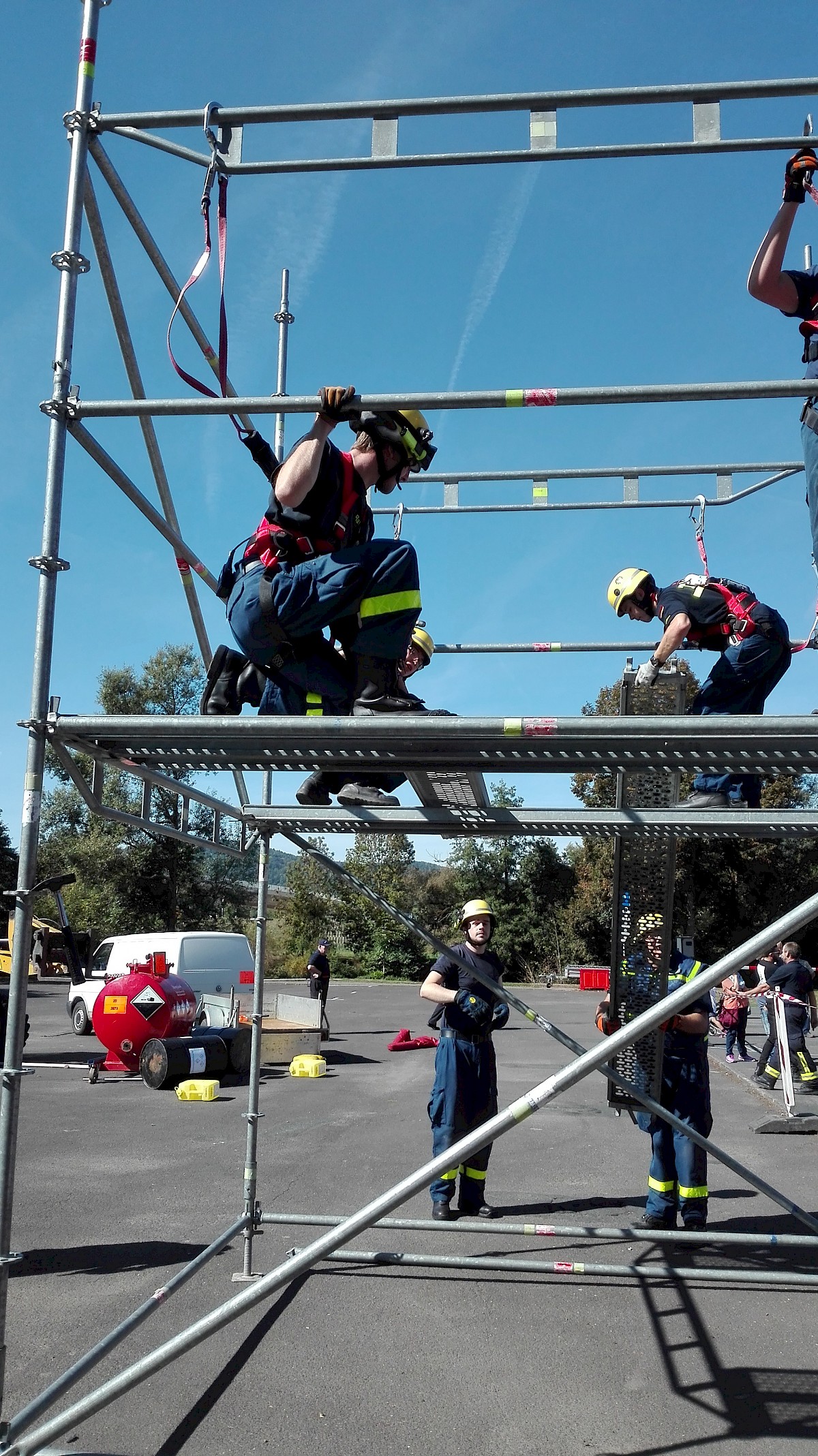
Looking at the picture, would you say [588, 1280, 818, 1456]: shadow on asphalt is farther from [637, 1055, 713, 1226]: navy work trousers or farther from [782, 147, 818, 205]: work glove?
[782, 147, 818, 205]: work glove

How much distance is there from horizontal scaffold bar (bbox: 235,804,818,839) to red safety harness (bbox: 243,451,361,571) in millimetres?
1078

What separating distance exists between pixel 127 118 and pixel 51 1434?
12.5 ft

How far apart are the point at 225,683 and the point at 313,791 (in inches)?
24.5

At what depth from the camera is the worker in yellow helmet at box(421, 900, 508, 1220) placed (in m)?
6.52

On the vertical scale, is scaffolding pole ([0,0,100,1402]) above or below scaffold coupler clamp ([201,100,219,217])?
below

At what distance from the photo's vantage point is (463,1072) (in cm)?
657

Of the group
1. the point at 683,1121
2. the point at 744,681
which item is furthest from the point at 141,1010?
the point at 744,681

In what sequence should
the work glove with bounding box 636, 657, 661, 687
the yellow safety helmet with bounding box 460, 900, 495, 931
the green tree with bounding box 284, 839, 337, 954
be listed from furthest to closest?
the green tree with bounding box 284, 839, 337, 954 → the yellow safety helmet with bounding box 460, 900, 495, 931 → the work glove with bounding box 636, 657, 661, 687

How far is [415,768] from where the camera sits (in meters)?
3.64

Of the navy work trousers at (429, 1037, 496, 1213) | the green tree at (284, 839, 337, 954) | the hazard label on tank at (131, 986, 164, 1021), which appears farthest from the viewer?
the green tree at (284, 839, 337, 954)

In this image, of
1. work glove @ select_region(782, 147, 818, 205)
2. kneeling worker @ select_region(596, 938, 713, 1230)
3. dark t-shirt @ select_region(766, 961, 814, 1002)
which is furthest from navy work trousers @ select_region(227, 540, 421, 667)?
dark t-shirt @ select_region(766, 961, 814, 1002)

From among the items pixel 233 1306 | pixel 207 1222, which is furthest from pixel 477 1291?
pixel 233 1306

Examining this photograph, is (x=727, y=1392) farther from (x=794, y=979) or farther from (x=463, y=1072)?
(x=794, y=979)

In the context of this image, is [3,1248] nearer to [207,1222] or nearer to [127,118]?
[127,118]
